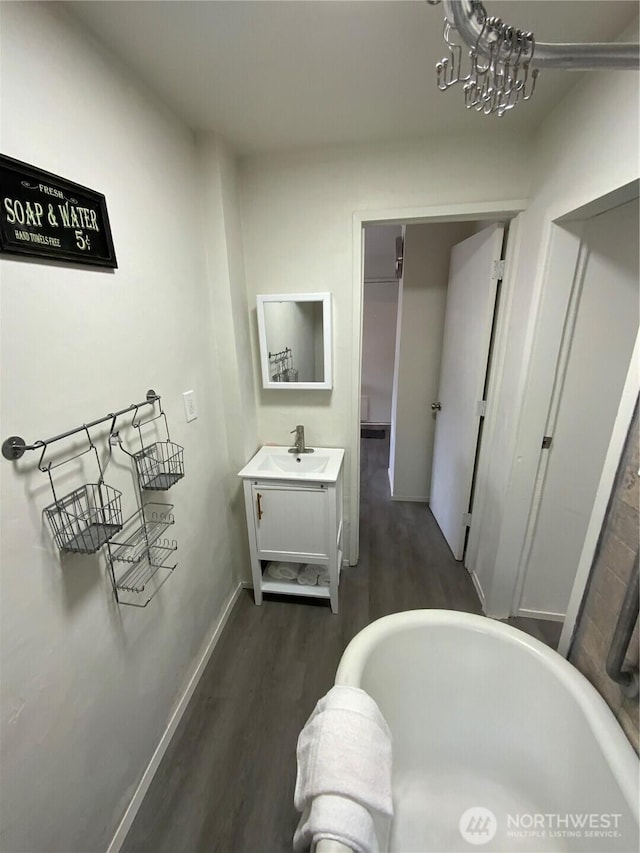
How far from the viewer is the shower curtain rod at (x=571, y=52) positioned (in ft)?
2.15

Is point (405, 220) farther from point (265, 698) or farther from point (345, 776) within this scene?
point (265, 698)

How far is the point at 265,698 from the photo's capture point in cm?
152

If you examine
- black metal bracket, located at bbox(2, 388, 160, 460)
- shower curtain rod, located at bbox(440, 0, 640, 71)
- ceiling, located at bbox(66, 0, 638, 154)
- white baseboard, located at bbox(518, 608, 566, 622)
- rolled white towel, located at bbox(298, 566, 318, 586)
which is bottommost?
white baseboard, located at bbox(518, 608, 566, 622)

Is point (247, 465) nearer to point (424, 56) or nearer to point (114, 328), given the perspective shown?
point (114, 328)

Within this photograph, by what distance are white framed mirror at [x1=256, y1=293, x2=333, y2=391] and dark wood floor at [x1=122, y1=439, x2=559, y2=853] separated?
130 cm

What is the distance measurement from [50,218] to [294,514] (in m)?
1.47

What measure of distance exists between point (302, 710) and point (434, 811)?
1.89 ft

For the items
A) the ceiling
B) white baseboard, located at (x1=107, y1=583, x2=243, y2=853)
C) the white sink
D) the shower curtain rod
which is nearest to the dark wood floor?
white baseboard, located at (x1=107, y1=583, x2=243, y2=853)

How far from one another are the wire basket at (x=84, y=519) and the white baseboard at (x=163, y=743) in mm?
978

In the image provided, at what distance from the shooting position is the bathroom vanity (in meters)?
1.75

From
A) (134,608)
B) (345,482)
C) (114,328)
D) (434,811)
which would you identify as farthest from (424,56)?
(434,811)

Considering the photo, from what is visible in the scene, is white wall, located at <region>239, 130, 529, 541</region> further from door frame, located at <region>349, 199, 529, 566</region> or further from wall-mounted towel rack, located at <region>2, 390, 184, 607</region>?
wall-mounted towel rack, located at <region>2, 390, 184, 607</region>

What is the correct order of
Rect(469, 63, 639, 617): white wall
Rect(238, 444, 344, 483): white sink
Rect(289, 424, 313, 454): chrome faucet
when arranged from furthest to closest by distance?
Rect(289, 424, 313, 454): chrome faucet
Rect(238, 444, 344, 483): white sink
Rect(469, 63, 639, 617): white wall

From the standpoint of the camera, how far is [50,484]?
2.84ft
